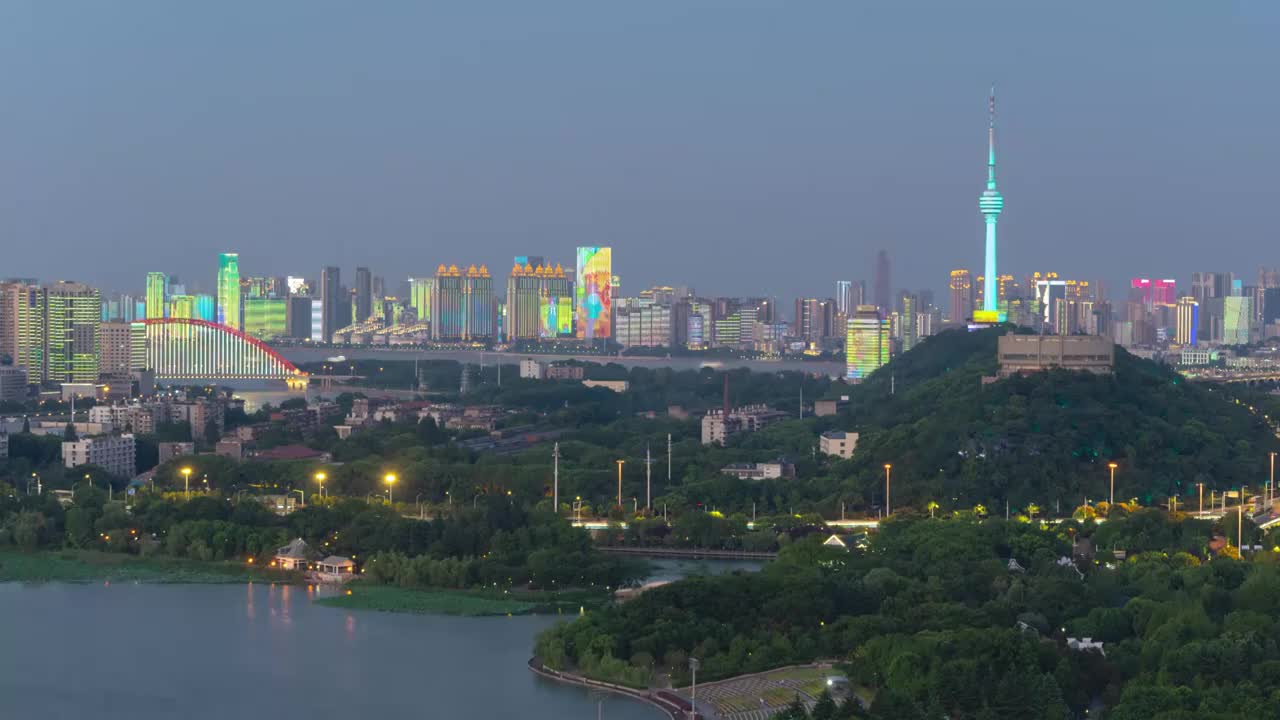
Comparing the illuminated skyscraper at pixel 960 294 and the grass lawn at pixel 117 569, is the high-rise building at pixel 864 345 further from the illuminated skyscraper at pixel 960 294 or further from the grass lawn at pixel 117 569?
the grass lawn at pixel 117 569

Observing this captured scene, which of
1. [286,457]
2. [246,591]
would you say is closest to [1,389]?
[286,457]

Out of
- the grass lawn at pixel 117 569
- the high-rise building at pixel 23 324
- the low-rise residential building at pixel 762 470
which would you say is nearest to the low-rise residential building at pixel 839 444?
Result: the low-rise residential building at pixel 762 470

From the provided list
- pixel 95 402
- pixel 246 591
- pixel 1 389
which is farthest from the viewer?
pixel 1 389

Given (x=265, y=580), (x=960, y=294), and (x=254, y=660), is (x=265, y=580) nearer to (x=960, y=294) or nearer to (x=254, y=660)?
(x=254, y=660)

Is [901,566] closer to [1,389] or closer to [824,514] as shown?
[824,514]

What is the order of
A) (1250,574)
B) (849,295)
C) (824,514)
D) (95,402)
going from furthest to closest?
(849,295)
(95,402)
(824,514)
(1250,574)
